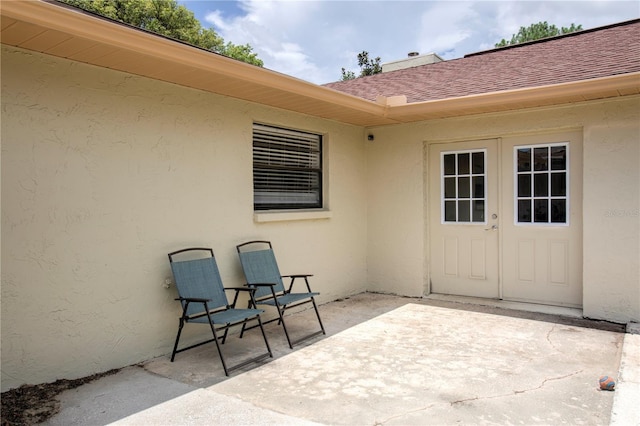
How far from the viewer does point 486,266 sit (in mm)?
6426

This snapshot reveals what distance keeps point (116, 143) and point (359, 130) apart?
4.14 meters

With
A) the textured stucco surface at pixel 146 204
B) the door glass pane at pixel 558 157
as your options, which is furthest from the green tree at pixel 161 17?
the door glass pane at pixel 558 157

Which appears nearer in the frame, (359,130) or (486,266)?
(486,266)

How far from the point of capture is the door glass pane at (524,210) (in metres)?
6.08

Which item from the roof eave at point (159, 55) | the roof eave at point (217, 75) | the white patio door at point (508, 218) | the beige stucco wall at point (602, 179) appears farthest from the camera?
the white patio door at point (508, 218)

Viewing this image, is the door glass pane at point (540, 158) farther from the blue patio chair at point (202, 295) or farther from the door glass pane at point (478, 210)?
the blue patio chair at point (202, 295)

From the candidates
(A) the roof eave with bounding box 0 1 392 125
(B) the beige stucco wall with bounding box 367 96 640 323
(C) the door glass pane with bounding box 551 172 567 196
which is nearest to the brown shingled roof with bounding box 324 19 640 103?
(B) the beige stucco wall with bounding box 367 96 640 323

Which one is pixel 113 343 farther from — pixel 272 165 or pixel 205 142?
pixel 272 165

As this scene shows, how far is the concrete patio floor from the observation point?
2.98 metres

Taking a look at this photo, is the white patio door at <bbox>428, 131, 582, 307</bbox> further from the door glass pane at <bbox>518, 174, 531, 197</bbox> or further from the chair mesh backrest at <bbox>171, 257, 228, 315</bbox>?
the chair mesh backrest at <bbox>171, 257, 228, 315</bbox>

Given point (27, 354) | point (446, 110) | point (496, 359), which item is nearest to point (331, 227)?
point (446, 110)

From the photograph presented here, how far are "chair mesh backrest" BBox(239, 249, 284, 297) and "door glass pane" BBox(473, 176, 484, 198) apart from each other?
10.5ft

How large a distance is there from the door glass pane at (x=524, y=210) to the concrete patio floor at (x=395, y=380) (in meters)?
1.43

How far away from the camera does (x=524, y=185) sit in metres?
6.10
